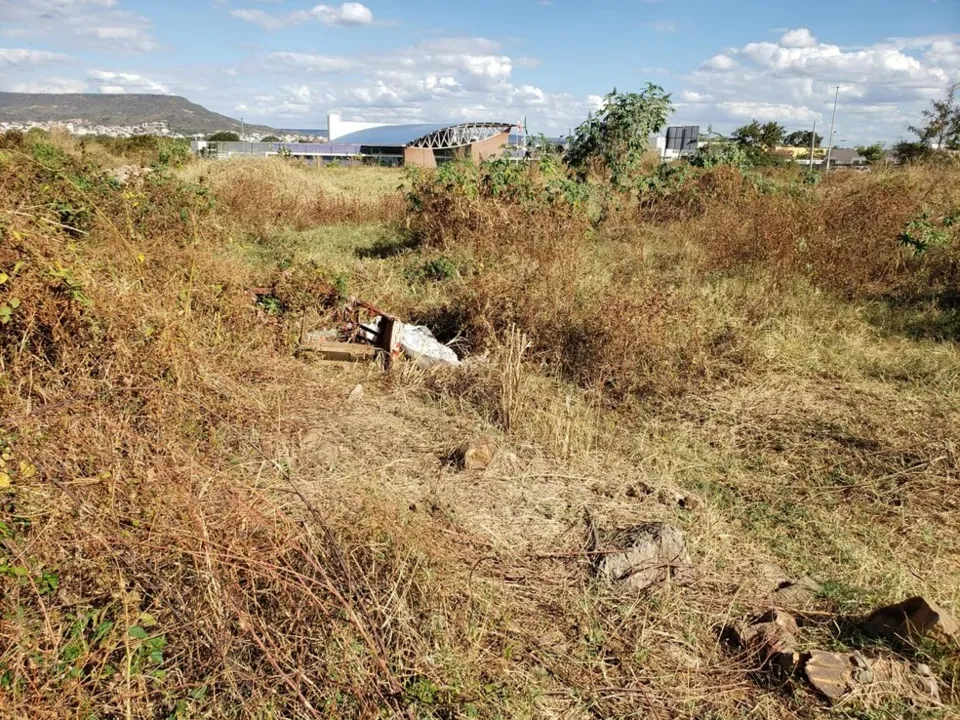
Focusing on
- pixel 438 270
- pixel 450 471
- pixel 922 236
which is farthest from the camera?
pixel 438 270

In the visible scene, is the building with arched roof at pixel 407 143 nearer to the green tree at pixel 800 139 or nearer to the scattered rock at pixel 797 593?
the green tree at pixel 800 139

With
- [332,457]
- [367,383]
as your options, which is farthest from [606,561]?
[367,383]

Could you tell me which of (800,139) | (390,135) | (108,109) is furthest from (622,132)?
(108,109)

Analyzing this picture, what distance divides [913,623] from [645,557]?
1015 millimetres

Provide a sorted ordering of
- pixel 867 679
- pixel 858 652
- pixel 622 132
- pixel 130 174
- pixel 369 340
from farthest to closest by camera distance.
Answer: pixel 622 132 → pixel 130 174 → pixel 369 340 → pixel 858 652 → pixel 867 679

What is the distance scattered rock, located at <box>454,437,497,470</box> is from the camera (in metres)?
3.63

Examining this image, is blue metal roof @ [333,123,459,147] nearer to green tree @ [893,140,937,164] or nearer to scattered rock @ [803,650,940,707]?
green tree @ [893,140,937,164]

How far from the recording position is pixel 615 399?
4.64m

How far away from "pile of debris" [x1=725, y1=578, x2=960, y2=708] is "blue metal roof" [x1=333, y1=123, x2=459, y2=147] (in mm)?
39156

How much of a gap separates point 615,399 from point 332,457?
2102mm

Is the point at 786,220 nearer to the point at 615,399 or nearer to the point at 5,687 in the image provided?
the point at 615,399

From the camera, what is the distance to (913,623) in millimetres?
2441

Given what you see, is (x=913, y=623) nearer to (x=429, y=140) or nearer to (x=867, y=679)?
(x=867, y=679)

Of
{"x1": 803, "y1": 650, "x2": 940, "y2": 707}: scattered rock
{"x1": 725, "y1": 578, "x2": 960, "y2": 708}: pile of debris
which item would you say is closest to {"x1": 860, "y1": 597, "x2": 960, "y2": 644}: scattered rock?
{"x1": 725, "y1": 578, "x2": 960, "y2": 708}: pile of debris
